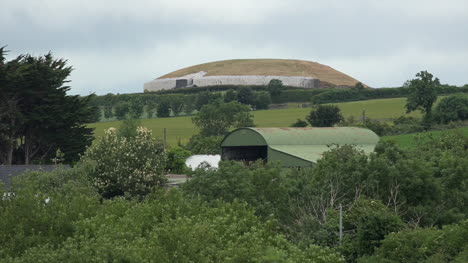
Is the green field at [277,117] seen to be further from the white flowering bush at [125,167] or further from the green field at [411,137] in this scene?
the white flowering bush at [125,167]

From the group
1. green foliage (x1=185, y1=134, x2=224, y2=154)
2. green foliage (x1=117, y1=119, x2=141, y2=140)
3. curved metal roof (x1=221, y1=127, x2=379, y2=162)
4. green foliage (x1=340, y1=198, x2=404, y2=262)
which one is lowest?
green foliage (x1=185, y1=134, x2=224, y2=154)

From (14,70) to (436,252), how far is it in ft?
177

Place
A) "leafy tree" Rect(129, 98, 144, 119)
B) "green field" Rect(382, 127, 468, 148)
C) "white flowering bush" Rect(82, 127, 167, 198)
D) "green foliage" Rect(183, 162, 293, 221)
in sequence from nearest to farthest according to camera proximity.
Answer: "green foliage" Rect(183, 162, 293, 221)
"white flowering bush" Rect(82, 127, 167, 198)
"green field" Rect(382, 127, 468, 148)
"leafy tree" Rect(129, 98, 144, 119)

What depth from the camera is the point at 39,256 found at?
33750mm

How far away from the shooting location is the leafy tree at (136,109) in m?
189

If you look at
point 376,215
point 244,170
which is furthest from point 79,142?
point 376,215

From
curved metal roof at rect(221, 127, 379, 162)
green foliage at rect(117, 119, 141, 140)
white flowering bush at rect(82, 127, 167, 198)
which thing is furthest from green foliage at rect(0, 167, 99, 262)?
green foliage at rect(117, 119, 141, 140)

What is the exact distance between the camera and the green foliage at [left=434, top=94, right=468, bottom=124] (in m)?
135

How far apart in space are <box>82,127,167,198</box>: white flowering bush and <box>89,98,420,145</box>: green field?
2954 inches

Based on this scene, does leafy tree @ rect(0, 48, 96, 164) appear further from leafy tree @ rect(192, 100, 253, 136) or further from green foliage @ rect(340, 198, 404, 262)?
leafy tree @ rect(192, 100, 253, 136)

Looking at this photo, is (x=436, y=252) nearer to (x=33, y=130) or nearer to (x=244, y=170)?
(x=244, y=170)

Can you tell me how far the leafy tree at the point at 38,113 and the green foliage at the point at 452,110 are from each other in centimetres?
6147

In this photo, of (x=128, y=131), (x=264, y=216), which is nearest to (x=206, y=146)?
(x=128, y=131)

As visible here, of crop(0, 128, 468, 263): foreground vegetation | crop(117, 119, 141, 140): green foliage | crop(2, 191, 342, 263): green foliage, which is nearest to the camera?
crop(2, 191, 342, 263): green foliage
